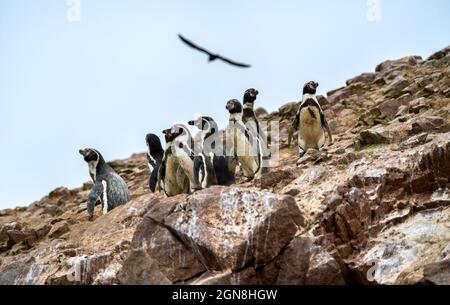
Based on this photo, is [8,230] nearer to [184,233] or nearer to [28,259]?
[28,259]

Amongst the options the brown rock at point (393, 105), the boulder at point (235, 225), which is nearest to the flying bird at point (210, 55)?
the boulder at point (235, 225)

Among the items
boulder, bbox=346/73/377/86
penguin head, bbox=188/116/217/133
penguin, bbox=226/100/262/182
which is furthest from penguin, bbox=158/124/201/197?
boulder, bbox=346/73/377/86

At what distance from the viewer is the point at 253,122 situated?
16.8 m

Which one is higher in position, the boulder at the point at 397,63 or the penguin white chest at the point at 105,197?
the boulder at the point at 397,63

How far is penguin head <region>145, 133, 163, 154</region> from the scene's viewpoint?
59.4 feet

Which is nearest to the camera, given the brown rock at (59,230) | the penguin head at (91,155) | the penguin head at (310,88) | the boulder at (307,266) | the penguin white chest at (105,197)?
the boulder at (307,266)

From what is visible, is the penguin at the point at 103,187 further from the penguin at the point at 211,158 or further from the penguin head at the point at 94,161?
the penguin at the point at 211,158

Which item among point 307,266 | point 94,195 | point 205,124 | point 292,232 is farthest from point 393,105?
point 307,266

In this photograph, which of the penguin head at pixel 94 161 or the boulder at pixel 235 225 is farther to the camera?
the penguin head at pixel 94 161

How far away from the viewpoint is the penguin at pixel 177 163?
1477 centimetres

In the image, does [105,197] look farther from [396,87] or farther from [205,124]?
[396,87]

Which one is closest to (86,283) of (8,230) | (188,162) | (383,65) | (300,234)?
(300,234)

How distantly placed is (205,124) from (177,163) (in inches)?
41.4

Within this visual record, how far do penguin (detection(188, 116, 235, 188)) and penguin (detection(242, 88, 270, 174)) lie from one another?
1447 millimetres
